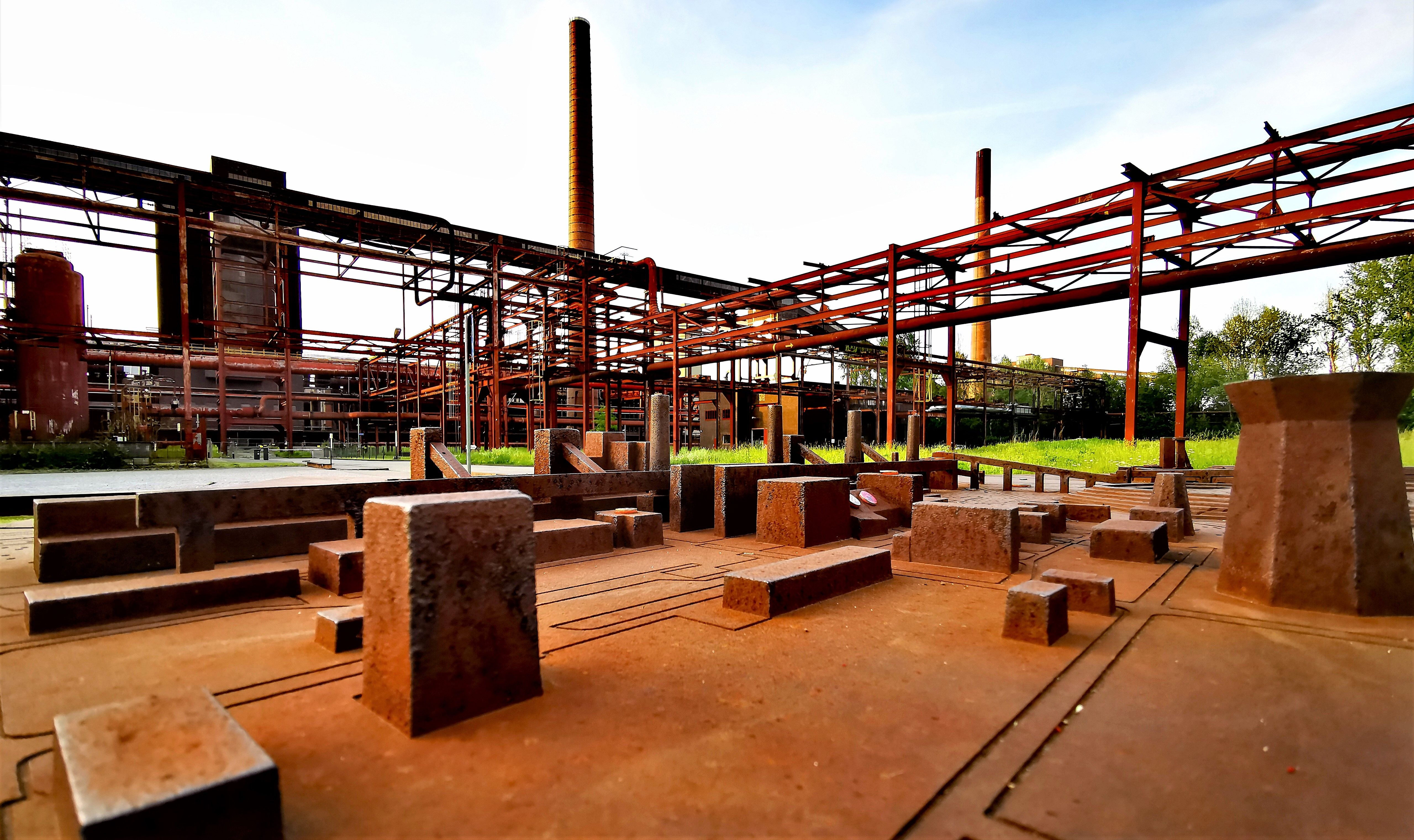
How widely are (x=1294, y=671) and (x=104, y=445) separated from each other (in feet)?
60.3

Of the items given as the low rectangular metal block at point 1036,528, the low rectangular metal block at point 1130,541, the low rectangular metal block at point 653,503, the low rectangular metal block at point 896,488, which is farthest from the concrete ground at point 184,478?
the low rectangular metal block at point 1130,541

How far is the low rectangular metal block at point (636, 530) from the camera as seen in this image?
5.58 meters

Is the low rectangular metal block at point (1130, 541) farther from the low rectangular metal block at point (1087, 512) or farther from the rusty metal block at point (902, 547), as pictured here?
the low rectangular metal block at point (1087, 512)

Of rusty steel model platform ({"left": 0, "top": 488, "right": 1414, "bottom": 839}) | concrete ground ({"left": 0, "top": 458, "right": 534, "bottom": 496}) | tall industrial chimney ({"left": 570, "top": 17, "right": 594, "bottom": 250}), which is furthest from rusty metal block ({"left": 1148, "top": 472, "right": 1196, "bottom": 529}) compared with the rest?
tall industrial chimney ({"left": 570, "top": 17, "right": 594, "bottom": 250})

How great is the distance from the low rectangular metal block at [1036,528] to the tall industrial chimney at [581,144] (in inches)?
891

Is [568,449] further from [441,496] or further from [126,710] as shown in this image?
[126,710]

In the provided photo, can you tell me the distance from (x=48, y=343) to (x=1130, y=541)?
23947 millimetres

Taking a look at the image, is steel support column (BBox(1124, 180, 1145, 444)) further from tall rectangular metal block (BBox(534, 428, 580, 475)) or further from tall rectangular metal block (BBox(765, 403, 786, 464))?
tall rectangular metal block (BBox(534, 428, 580, 475))

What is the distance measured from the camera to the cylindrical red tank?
51.3ft

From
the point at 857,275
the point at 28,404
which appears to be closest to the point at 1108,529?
the point at 857,275

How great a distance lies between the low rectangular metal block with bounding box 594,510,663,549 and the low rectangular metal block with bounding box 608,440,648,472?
1425mm

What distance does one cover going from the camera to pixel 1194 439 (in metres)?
16.9

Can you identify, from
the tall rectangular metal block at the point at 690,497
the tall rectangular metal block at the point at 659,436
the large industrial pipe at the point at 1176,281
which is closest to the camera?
the tall rectangular metal block at the point at 690,497

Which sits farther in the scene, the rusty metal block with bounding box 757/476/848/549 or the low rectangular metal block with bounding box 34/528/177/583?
the rusty metal block with bounding box 757/476/848/549
